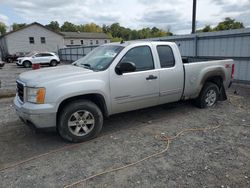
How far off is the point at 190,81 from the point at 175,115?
936 mm

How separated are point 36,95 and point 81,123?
94 cm

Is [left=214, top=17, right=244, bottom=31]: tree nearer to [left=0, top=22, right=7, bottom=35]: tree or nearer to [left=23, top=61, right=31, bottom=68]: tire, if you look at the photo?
[left=23, top=61, right=31, bottom=68]: tire

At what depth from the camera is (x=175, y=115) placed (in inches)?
222

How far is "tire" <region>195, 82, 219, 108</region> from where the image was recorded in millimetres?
5891

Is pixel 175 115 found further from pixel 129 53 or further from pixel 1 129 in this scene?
pixel 1 129

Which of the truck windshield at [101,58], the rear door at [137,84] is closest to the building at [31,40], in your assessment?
the truck windshield at [101,58]

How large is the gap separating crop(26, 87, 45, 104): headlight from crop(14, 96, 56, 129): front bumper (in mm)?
70

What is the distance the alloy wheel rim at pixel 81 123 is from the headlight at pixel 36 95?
0.62m

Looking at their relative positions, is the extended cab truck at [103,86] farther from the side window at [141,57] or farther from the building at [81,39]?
the building at [81,39]

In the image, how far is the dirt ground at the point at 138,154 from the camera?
9.98 feet

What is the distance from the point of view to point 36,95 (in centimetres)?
373

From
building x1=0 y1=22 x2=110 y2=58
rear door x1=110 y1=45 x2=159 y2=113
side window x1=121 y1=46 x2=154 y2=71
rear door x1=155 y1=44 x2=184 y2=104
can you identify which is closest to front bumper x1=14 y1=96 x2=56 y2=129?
rear door x1=110 y1=45 x2=159 y2=113

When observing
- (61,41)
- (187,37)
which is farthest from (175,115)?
(61,41)

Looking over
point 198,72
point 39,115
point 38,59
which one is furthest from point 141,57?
point 38,59
